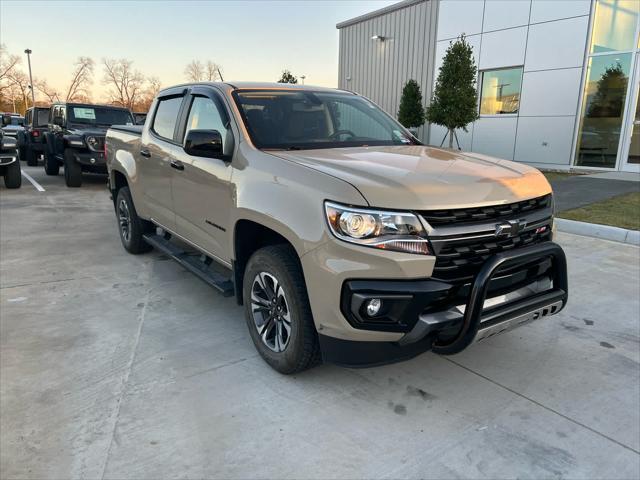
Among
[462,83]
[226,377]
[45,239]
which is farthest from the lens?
[462,83]

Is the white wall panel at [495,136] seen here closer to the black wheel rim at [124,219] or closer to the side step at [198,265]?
the black wheel rim at [124,219]

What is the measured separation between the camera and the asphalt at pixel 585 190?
27.7ft

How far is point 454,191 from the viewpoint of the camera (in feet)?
7.83

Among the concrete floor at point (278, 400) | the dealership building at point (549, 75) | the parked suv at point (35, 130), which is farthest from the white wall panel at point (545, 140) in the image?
the parked suv at point (35, 130)

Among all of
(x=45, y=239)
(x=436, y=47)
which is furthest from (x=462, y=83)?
(x=45, y=239)

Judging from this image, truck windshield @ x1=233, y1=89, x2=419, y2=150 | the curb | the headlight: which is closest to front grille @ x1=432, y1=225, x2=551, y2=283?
the headlight

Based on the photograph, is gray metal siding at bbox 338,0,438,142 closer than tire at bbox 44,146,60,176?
No

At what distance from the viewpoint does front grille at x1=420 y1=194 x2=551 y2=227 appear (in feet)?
7.56

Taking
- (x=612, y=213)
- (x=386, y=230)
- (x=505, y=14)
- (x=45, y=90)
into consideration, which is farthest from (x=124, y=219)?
(x=45, y=90)

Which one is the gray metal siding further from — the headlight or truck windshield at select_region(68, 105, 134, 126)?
the headlight

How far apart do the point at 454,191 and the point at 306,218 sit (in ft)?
2.53


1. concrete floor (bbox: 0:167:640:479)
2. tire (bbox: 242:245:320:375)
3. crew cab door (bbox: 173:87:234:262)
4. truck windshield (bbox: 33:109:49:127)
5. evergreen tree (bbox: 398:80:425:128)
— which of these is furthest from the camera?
evergreen tree (bbox: 398:80:425:128)

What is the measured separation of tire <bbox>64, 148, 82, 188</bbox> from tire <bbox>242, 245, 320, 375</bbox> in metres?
9.43

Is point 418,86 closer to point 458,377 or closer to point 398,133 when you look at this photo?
point 398,133
